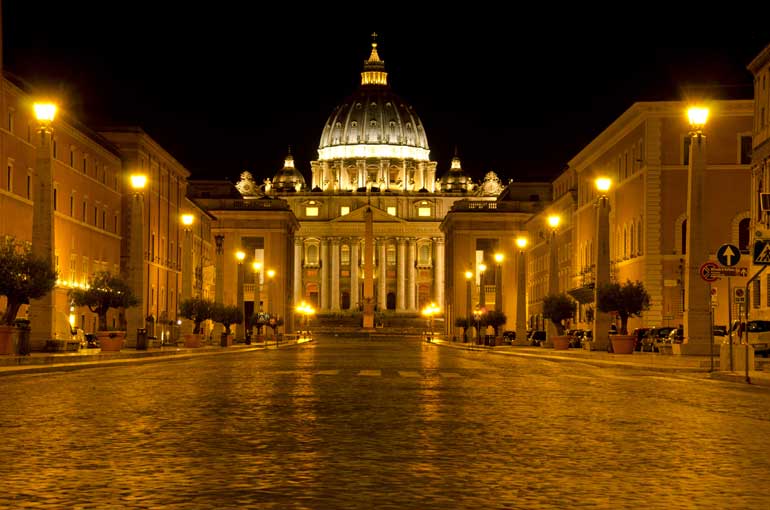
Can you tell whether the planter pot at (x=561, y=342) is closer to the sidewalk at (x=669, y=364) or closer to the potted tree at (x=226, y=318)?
the sidewalk at (x=669, y=364)

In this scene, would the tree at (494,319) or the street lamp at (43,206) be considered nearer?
the street lamp at (43,206)

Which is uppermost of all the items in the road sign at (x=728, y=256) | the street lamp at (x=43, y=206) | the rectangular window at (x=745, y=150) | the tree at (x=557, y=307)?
the rectangular window at (x=745, y=150)

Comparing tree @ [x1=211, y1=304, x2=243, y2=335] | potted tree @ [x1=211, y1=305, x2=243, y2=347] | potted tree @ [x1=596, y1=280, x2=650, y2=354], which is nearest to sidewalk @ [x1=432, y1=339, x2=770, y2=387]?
potted tree @ [x1=596, y1=280, x2=650, y2=354]

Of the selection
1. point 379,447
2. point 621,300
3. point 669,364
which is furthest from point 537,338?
point 379,447

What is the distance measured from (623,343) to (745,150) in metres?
26.7

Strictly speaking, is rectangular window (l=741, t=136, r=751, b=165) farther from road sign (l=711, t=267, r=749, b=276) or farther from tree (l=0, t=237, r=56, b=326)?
tree (l=0, t=237, r=56, b=326)

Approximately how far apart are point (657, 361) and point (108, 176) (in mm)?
54741

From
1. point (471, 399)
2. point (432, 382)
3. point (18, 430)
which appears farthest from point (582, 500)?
point (432, 382)

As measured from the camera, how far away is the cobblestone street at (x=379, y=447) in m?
9.77

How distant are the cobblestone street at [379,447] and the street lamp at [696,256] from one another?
478 inches

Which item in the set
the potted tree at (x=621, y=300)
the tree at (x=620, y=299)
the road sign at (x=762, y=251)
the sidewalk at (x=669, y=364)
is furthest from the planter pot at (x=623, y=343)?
the road sign at (x=762, y=251)

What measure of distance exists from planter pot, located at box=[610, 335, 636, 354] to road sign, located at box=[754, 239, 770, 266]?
750 inches

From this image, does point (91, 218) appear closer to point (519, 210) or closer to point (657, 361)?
point (657, 361)

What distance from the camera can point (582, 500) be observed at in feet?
31.5
